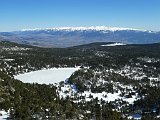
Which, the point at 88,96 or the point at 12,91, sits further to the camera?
the point at 88,96

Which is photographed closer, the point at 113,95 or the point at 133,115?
the point at 133,115

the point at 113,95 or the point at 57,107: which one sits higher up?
the point at 57,107

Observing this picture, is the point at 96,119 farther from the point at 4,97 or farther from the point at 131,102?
the point at 131,102

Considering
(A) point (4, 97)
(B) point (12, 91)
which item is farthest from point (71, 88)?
(A) point (4, 97)

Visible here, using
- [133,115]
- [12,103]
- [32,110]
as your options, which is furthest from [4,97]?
[133,115]

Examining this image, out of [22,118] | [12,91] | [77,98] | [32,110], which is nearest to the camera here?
[22,118]

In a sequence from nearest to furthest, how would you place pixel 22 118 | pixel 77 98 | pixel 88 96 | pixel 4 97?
1. pixel 22 118
2. pixel 4 97
3. pixel 77 98
4. pixel 88 96

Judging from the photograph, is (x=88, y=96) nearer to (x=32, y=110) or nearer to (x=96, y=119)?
(x=96, y=119)

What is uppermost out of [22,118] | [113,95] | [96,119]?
[22,118]

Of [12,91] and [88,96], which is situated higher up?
[12,91]
